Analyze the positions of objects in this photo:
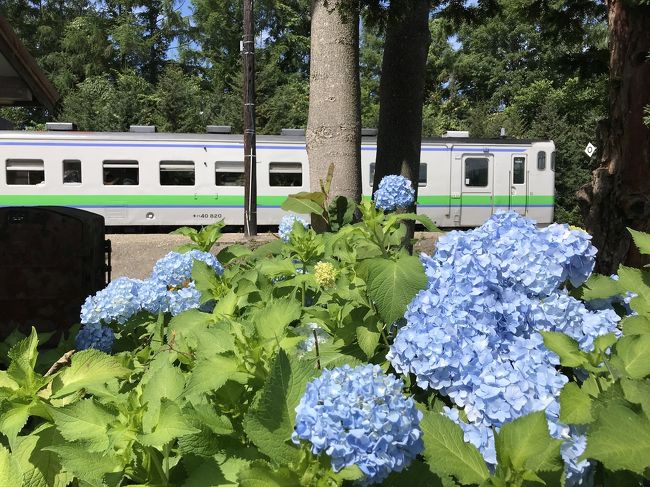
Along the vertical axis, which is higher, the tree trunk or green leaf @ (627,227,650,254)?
the tree trunk

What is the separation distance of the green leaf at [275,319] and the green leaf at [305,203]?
1110 mm

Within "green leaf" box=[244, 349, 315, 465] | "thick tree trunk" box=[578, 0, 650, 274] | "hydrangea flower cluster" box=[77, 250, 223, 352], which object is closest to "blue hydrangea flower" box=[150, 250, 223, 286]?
"hydrangea flower cluster" box=[77, 250, 223, 352]

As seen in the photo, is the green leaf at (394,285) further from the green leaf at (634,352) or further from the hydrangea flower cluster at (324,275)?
the green leaf at (634,352)

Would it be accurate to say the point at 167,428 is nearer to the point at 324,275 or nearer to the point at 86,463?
the point at 86,463

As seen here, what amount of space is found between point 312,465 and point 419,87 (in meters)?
4.43

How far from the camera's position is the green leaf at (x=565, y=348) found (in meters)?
1.12

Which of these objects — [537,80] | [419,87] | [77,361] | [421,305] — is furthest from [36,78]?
[537,80]

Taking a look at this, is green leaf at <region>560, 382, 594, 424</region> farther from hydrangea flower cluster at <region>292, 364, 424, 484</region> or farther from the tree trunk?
the tree trunk

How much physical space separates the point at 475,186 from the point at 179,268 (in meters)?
15.2

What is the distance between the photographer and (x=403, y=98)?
4.93 m

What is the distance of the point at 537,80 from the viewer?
124 ft

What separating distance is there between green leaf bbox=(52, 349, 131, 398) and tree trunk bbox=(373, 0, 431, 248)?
365 centimetres

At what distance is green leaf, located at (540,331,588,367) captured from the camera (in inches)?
43.9

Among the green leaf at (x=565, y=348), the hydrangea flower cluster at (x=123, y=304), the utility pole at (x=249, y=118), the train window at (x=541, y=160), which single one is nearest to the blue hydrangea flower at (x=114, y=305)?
the hydrangea flower cluster at (x=123, y=304)
